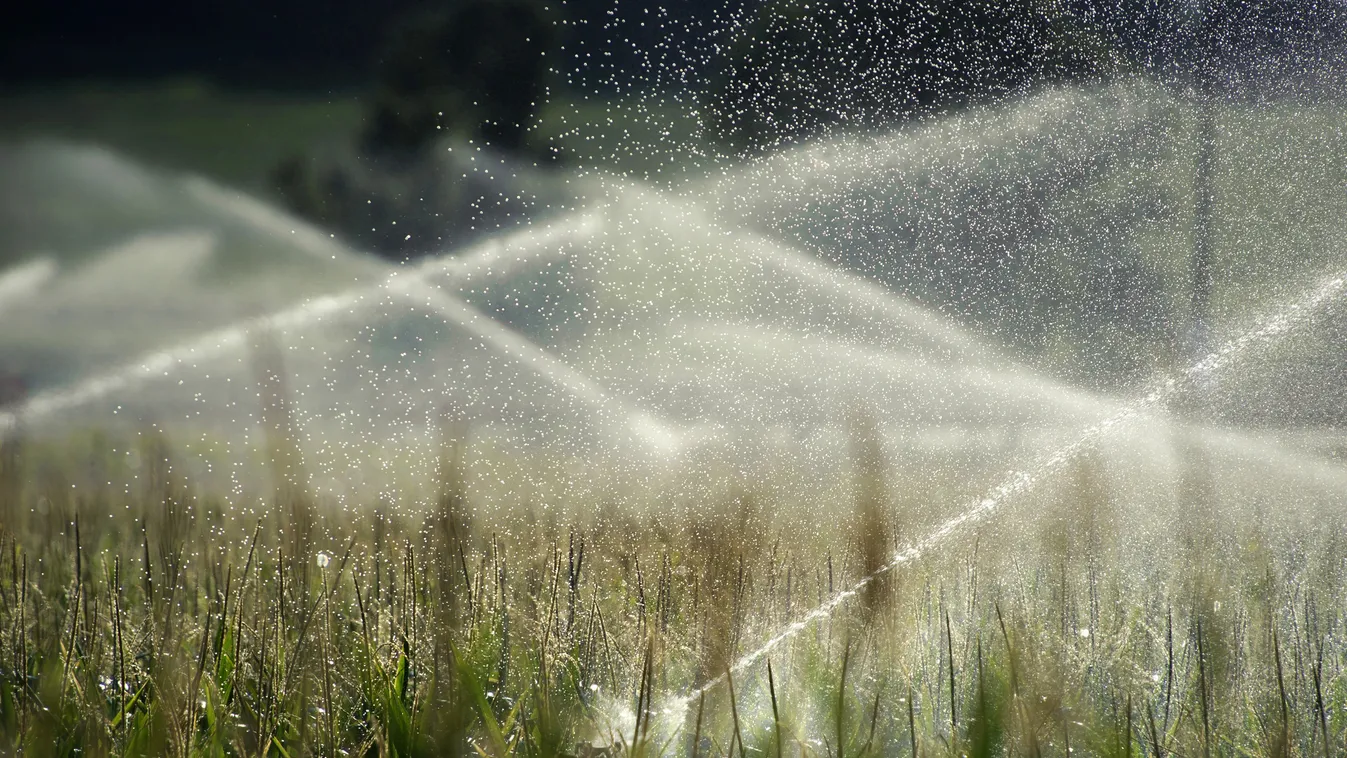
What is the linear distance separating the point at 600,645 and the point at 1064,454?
5.87 ft

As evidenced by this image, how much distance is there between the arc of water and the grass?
22 millimetres

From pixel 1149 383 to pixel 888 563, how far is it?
7.32 ft

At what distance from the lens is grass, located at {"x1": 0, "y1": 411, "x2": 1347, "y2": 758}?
3.84 ft

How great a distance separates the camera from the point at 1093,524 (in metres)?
2.46

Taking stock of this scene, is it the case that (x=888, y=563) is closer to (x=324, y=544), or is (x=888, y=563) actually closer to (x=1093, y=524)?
(x=324, y=544)

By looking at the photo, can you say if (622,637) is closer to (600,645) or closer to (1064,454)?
(600,645)

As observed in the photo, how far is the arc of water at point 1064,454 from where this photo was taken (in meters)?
1.36

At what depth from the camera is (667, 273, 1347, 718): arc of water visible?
1360 mm

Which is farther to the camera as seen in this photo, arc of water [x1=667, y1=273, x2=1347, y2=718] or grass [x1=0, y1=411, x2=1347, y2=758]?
arc of water [x1=667, y1=273, x2=1347, y2=718]

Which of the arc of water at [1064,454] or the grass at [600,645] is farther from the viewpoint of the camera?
the arc of water at [1064,454]

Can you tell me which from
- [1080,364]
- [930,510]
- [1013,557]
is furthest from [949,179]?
[1013,557]

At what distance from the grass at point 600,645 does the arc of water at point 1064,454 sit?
2cm

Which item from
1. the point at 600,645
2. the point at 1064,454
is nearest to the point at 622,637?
the point at 600,645

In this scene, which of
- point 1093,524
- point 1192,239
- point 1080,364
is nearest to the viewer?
point 1093,524
